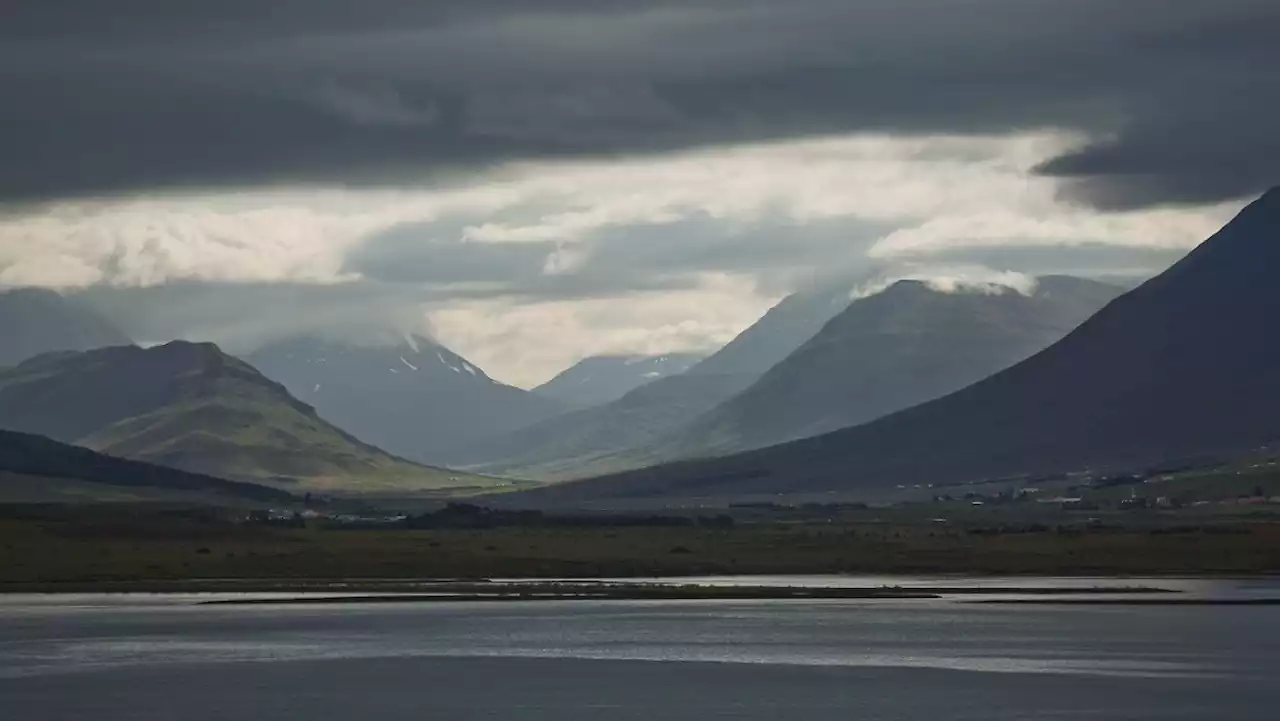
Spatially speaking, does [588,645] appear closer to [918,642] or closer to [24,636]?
[918,642]

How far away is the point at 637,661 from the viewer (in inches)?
5118

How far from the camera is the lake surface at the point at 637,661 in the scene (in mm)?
108938

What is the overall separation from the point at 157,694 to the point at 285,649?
22.7 meters

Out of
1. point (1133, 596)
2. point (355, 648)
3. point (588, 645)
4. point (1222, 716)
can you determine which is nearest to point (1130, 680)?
point (1222, 716)

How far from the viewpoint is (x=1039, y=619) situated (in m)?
158

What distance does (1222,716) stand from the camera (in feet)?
342

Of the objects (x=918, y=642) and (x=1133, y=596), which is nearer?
(x=918, y=642)

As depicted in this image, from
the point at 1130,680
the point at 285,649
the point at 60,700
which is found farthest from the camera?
the point at 285,649

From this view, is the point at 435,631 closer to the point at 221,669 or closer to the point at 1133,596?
the point at 221,669

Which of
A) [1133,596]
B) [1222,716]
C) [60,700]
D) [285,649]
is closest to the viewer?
[1222,716]

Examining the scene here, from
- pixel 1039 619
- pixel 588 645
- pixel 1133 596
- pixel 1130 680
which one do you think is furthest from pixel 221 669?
pixel 1133 596

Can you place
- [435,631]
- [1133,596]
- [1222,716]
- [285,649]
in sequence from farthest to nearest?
[1133,596] < [435,631] < [285,649] < [1222,716]

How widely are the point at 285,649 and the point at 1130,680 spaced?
4747cm

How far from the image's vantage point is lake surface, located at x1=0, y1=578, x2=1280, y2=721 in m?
109
